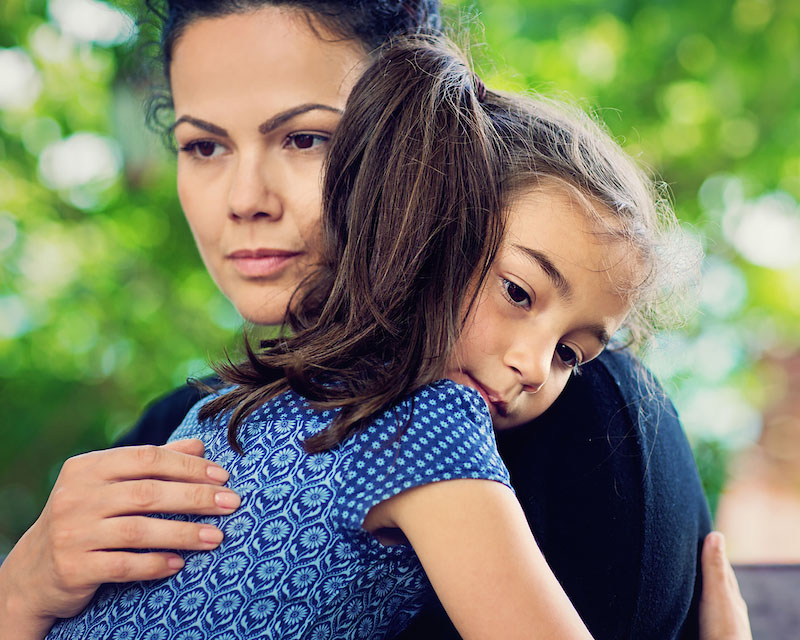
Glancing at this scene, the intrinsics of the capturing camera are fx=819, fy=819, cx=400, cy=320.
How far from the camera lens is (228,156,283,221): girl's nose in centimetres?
133

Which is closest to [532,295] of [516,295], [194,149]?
[516,295]

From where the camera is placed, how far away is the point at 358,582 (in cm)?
97

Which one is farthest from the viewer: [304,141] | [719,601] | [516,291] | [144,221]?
[144,221]

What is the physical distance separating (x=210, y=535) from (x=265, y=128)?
69 cm

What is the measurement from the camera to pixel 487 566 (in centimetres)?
85

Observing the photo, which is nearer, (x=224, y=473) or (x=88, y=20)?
(x=224, y=473)

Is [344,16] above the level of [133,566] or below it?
above

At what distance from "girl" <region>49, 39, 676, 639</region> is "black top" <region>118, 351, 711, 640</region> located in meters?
0.09

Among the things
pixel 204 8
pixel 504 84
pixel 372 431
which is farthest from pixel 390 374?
pixel 504 84

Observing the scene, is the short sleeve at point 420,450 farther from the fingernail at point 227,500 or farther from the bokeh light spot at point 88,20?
the bokeh light spot at point 88,20

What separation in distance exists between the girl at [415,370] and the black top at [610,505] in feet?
0.29

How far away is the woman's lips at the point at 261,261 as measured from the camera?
1.38 m

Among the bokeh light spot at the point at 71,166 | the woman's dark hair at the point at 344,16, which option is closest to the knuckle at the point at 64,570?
the woman's dark hair at the point at 344,16

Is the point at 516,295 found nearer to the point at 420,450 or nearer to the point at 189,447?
the point at 420,450
